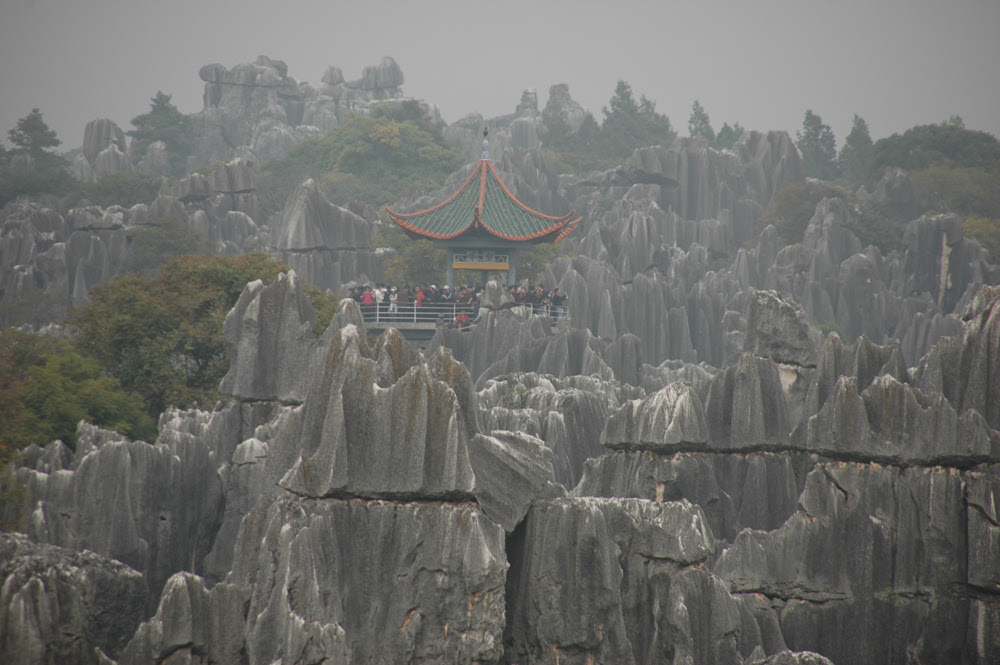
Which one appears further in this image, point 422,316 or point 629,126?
point 629,126

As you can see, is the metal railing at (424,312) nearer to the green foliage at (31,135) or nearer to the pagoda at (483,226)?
the pagoda at (483,226)

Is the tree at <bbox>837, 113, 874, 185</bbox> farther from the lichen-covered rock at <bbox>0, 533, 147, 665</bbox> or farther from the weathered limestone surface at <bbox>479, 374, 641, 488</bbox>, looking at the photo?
the lichen-covered rock at <bbox>0, 533, 147, 665</bbox>

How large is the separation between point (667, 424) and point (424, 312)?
21.0 metres

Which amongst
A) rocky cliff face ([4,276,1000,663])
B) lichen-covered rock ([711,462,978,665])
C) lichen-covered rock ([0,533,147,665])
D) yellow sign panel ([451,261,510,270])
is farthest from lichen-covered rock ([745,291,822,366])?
yellow sign panel ([451,261,510,270])

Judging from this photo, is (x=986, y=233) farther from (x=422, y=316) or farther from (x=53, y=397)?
(x=53, y=397)

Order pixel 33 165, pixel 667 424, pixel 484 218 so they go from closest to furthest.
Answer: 1. pixel 667 424
2. pixel 484 218
3. pixel 33 165

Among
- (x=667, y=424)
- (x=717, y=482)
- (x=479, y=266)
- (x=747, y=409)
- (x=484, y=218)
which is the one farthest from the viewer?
(x=479, y=266)

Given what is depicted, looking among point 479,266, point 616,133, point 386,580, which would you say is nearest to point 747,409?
point 386,580

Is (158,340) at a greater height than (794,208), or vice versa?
(794,208)

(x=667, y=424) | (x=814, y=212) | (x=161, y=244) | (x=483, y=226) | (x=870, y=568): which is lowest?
(x=870, y=568)

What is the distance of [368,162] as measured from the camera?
7838 cm

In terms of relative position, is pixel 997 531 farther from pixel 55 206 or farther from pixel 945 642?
pixel 55 206

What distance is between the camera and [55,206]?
60781 mm

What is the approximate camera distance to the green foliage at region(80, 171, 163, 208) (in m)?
64.8
